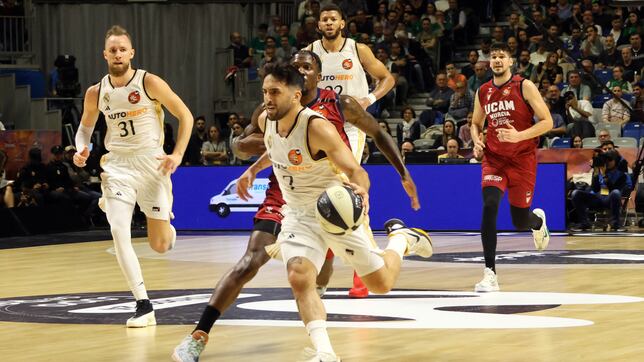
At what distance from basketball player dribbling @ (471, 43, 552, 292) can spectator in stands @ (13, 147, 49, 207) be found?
34.0 ft

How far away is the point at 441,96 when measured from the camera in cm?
2188

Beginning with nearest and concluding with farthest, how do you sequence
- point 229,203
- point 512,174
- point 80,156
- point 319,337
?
point 319,337 < point 80,156 < point 512,174 < point 229,203

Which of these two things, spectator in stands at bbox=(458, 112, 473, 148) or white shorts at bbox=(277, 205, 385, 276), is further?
spectator in stands at bbox=(458, 112, 473, 148)

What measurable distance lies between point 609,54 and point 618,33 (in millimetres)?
632

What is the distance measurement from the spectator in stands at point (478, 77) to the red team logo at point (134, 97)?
13069 mm

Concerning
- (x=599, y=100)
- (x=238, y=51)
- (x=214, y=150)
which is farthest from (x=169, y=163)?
(x=238, y=51)

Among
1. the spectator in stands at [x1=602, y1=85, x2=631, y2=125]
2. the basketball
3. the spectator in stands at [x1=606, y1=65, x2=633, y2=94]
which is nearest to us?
the basketball

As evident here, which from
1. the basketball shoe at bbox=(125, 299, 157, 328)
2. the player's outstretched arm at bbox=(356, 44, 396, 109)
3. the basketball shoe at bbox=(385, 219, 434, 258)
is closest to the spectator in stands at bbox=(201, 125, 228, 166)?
the player's outstretched arm at bbox=(356, 44, 396, 109)

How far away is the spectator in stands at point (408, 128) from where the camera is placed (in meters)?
20.8

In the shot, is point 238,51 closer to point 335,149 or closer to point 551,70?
point 551,70

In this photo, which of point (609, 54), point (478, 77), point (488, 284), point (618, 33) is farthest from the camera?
point (618, 33)

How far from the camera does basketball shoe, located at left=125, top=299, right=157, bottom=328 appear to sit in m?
8.17

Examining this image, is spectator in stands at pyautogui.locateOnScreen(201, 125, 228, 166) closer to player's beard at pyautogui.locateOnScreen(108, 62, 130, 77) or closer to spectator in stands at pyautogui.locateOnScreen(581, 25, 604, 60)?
spectator in stands at pyautogui.locateOnScreen(581, 25, 604, 60)

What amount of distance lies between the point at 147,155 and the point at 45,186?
11.4 meters
